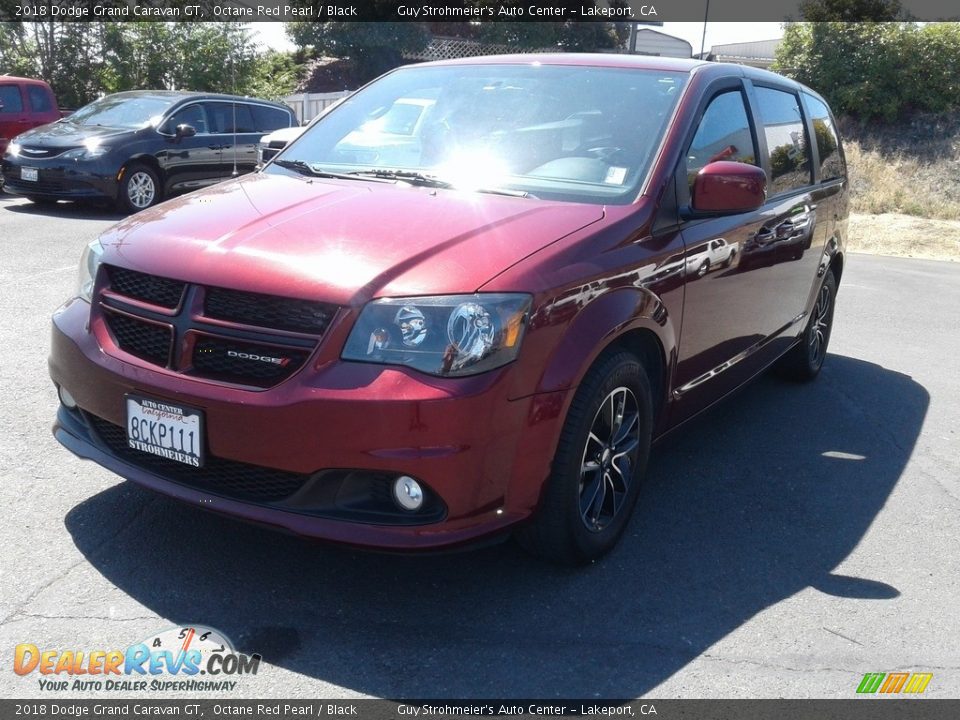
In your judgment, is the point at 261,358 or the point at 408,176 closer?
the point at 261,358

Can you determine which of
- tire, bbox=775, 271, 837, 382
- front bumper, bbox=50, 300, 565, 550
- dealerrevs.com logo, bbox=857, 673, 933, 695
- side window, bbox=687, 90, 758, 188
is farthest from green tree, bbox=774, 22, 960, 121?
front bumper, bbox=50, 300, 565, 550

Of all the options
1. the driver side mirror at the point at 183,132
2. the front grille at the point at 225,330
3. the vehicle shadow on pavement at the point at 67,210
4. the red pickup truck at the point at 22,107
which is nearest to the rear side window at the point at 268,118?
the driver side mirror at the point at 183,132

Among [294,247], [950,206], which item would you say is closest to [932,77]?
[950,206]

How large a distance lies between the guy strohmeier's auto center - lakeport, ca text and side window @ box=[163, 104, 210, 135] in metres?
9.10

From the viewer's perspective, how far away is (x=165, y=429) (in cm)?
324

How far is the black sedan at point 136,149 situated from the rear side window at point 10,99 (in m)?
1.40

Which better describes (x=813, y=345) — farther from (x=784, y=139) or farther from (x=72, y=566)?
(x=72, y=566)

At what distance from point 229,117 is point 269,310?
1210 cm

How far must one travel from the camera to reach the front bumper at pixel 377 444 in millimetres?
→ 2982

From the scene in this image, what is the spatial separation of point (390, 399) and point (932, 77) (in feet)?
73.4

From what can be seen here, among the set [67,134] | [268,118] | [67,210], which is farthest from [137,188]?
[268,118]

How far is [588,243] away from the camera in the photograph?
3.51m

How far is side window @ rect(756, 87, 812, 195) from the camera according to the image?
206 inches

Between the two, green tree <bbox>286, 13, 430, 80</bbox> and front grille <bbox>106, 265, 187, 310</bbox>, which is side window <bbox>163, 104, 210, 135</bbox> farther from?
green tree <bbox>286, 13, 430, 80</bbox>
